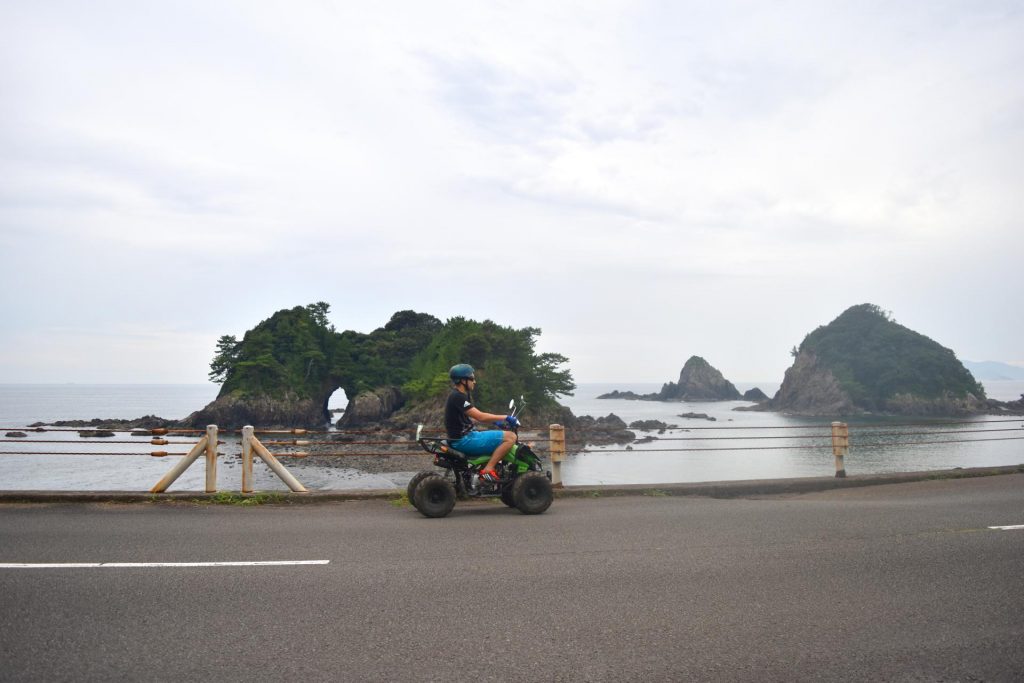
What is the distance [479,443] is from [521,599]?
4.12 meters

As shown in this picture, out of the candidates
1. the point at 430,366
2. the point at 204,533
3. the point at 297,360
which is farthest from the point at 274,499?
the point at 297,360

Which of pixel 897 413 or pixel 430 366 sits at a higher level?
pixel 430 366

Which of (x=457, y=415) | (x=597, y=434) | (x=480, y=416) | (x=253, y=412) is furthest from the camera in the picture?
(x=253, y=412)

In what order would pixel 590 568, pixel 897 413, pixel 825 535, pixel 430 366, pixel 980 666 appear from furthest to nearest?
pixel 897 413, pixel 430 366, pixel 825 535, pixel 590 568, pixel 980 666

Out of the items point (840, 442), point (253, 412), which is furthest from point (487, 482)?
point (253, 412)

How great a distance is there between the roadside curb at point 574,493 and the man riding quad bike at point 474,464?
1.74 m

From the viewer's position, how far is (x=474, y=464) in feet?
30.8

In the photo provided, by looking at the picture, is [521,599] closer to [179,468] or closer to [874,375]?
[179,468]

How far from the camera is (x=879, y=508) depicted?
9.59 meters

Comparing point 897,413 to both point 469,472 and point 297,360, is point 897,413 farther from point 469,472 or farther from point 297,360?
point 469,472

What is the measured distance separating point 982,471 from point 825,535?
930cm

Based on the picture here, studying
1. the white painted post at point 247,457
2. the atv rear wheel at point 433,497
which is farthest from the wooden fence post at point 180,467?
the atv rear wheel at point 433,497

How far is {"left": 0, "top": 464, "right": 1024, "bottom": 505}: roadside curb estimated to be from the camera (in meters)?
10.1

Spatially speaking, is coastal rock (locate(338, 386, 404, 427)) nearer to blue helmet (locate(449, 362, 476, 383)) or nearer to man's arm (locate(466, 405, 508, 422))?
blue helmet (locate(449, 362, 476, 383))
